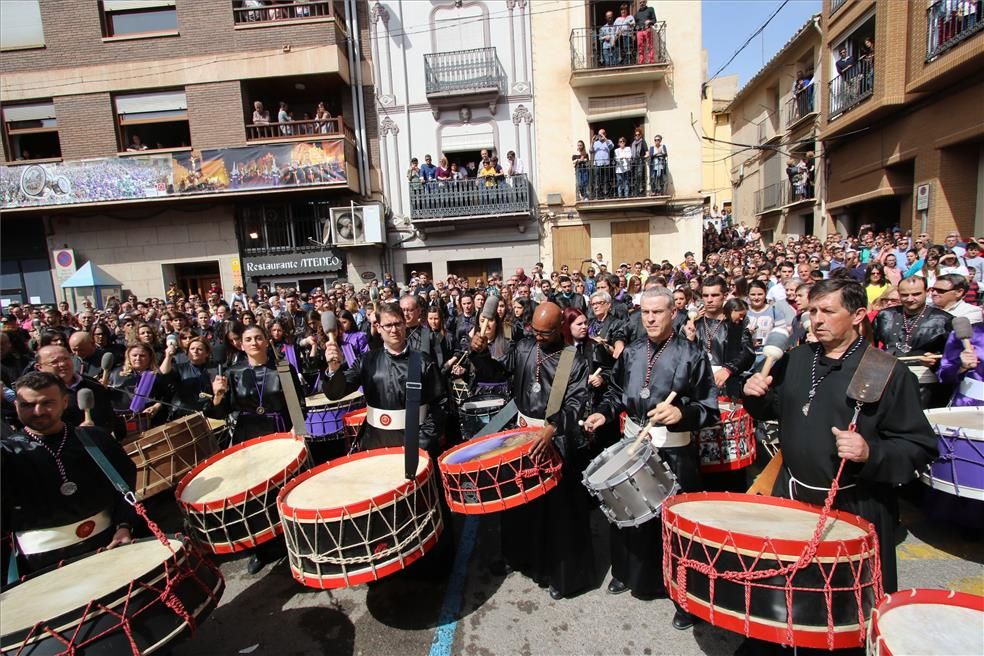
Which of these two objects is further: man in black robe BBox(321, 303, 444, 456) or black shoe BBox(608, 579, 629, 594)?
man in black robe BBox(321, 303, 444, 456)

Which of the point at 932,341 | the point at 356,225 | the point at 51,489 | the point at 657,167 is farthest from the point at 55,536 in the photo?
the point at 657,167

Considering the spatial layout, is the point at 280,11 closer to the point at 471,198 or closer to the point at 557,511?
the point at 471,198

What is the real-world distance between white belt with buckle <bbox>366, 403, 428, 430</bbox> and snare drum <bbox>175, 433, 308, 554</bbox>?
1.98 ft

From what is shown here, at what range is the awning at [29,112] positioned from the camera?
1686cm

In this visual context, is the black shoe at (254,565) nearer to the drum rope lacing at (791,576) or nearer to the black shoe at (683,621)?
the black shoe at (683,621)

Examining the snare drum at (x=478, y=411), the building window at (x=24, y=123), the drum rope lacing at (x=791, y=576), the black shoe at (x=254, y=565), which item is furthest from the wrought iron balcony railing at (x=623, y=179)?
the building window at (x=24, y=123)

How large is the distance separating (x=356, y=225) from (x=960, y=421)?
644 inches

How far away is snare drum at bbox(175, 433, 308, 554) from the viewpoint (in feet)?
10.4

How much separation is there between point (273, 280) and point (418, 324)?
13.7 metres

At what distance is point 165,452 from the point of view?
418 centimetres

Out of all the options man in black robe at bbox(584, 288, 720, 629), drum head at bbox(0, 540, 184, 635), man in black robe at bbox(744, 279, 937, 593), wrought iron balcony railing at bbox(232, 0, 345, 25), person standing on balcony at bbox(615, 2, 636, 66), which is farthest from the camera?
person standing on balcony at bbox(615, 2, 636, 66)

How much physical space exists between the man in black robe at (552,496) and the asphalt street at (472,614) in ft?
0.67

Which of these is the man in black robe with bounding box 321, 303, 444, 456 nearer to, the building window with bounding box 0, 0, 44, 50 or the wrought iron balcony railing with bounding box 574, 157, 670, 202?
the wrought iron balcony railing with bounding box 574, 157, 670, 202

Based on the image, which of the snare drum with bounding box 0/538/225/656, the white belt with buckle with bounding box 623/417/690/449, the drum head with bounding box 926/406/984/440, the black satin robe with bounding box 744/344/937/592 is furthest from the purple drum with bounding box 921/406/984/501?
the snare drum with bounding box 0/538/225/656
